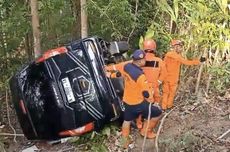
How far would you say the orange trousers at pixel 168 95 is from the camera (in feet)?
23.5

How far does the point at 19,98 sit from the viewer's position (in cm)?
729

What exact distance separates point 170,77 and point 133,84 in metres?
1.16

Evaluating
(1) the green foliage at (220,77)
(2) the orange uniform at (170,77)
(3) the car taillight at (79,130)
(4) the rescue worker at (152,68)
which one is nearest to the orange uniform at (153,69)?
(4) the rescue worker at (152,68)

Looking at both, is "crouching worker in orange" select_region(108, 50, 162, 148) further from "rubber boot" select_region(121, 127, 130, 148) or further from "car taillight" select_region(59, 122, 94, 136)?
"car taillight" select_region(59, 122, 94, 136)

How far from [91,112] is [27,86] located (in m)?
1.15

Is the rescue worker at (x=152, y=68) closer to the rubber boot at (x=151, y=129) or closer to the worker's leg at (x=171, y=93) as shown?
the rubber boot at (x=151, y=129)

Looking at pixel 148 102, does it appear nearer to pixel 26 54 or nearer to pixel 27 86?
pixel 27 86

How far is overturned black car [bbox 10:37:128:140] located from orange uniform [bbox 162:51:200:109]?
714 mm

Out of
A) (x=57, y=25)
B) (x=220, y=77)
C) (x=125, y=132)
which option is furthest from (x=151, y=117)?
(x=57, y=25)

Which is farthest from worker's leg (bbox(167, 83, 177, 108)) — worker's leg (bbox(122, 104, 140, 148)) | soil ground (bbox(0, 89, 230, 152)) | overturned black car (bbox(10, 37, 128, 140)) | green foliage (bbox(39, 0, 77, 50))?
green foliage (bbox(39, 0, 77, 50))

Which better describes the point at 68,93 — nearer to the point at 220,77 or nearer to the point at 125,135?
the point at 125,135

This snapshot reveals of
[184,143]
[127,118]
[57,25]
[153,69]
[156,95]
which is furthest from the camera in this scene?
[57,25]

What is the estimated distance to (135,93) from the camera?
6199 mm

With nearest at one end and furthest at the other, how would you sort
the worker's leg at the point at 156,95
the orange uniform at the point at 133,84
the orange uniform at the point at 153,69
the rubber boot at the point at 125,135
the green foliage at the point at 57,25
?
the orange uniform at the point at 133,84 → the rubber boot at the point at 125,135 → the orange uniform at the point at 153,69 → the worker's leg at the point at 156,95 → the green foliage at the point at 57,25
